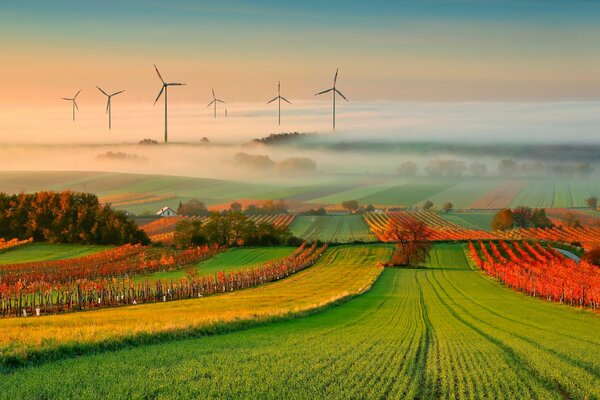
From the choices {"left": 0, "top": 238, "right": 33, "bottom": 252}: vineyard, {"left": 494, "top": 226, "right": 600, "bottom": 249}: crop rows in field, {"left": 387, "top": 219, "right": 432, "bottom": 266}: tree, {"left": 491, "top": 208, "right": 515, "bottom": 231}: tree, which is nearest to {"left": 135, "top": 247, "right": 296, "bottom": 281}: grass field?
{"left": 387, "top": 219, "right": 432, "bottom": 266}: tree

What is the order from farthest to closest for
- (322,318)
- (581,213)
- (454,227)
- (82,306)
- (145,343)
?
1. (581,213)
2. (454,227)
3. (82,306)
4. (322,318)
5. (145,343)

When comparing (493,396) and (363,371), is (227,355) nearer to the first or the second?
(363,371)


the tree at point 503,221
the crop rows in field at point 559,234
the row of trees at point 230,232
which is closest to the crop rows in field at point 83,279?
the row of trees at point 230,232

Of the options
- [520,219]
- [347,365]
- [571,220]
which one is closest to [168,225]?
[520,219]

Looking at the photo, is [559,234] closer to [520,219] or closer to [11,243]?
[520,219]

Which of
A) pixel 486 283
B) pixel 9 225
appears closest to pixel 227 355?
pixel 486 283

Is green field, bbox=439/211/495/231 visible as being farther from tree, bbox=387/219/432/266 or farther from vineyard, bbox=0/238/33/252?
vineyard, bbox=0/238/33/252
